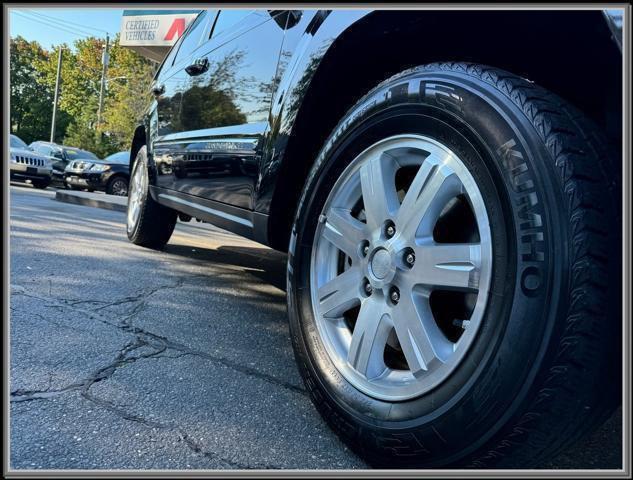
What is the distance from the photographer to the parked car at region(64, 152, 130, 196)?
14531mm

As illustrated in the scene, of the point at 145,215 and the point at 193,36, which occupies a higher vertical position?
the point at 193,36

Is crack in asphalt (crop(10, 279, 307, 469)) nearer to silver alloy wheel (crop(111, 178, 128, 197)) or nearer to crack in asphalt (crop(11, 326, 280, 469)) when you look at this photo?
crack in asphalt (crop(11, 326, 280, 469))

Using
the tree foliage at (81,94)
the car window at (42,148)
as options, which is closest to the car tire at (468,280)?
the car window at (42,148)

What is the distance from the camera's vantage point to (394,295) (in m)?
1.43

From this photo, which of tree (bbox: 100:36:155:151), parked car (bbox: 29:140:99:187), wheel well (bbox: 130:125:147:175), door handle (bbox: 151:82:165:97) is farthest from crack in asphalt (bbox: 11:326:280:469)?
tree (bbox: 100:36:155:151)

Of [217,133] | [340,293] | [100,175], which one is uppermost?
[100,175]

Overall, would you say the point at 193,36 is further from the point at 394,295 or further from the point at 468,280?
the point at 468,280

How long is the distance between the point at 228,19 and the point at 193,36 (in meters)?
1.01

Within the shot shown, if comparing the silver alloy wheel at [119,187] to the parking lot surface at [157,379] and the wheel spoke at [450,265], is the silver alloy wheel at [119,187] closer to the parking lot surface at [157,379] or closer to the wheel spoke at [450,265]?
the parking lot surface at [157,379]

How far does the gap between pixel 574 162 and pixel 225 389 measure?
1.37 meters

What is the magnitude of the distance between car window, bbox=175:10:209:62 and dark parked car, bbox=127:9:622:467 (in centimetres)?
172

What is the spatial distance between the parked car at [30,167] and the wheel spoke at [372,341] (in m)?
15.6

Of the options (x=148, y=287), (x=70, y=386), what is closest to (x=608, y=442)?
(x=70, y=386)

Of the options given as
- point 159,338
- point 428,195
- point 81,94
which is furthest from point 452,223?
point 81,94
